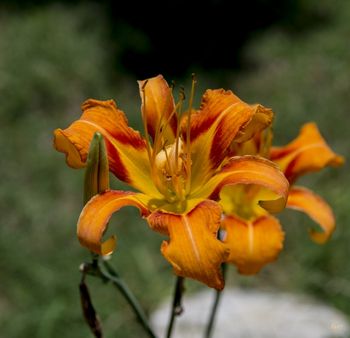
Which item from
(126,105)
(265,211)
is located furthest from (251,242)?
(126,105)

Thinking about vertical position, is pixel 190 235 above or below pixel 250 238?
above

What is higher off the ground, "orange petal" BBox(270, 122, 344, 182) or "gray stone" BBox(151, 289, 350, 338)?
"orange petal" BBox(270, 122, 344, 182)

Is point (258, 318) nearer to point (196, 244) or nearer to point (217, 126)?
point (217, 126)

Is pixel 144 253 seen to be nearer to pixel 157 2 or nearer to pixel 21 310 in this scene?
pixel 21 310

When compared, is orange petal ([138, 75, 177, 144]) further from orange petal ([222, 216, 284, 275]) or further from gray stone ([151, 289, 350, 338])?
gray stone ([151, 289, 350, 338])

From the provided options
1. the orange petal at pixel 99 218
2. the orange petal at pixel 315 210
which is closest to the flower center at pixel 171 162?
the orange petal at pixel 99 218

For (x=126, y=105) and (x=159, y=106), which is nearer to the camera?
(x=159, y=106)

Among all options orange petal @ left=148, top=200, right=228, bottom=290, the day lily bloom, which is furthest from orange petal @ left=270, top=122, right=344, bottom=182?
orange petal @ left=148, top=200, right=228, bottom=290
